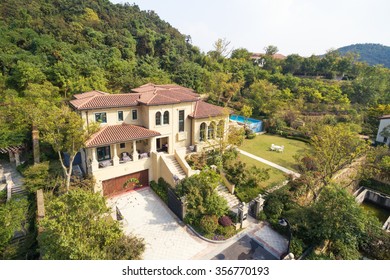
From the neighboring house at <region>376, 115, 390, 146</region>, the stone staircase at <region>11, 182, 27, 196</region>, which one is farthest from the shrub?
the neighboring house at <region>376, 115, 390, 146</region>

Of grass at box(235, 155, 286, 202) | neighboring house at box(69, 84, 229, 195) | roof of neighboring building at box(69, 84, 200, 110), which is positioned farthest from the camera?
grass at box(235, 155, 286, 202)

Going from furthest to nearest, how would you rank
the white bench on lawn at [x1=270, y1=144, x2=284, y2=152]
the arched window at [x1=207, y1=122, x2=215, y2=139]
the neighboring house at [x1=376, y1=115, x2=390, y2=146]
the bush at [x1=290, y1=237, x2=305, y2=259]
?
the neighboring house at [x1=376, y1=115, x2=390, y2=146]
the white bench on lawn at [x1=270, y1=144, x2=284, y2=152]
the arched window at [x1=207, y1=122, x2=215, y2=139]
the bush at [x1=290, y1=237, x2=305, y2=259]

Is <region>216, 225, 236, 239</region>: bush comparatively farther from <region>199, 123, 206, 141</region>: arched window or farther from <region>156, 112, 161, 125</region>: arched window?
<region>156, 112, 161, 125</region>: arched window

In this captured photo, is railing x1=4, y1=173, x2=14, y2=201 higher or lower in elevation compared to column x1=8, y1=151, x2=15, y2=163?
lower

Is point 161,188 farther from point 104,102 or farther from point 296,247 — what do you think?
point 296,247

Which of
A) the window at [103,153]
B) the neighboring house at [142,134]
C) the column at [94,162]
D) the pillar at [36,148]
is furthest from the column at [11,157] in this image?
the column at [94,162]

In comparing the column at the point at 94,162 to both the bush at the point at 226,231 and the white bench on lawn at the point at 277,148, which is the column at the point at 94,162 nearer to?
the bush at the point at 226,231

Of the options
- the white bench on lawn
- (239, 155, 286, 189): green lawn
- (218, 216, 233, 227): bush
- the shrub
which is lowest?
(218, 216, 233, 227): bush

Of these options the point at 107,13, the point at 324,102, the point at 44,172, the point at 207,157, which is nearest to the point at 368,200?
the point at 207,157

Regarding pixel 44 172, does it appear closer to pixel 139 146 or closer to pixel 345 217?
pixel 139 146
